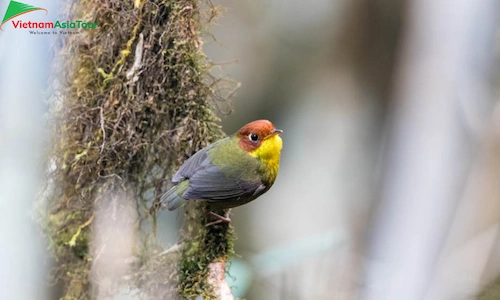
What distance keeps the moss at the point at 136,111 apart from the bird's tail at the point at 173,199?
0.11m

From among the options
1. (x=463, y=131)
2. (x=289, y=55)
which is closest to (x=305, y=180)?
(x=289, y=55)

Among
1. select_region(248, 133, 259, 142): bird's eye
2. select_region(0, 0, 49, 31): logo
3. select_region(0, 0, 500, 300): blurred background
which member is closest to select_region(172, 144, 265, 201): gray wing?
select_region(248, 133, 259, 142): bird's eye

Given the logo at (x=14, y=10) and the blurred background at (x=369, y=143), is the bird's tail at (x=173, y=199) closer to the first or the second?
the blurred background at (x=369, y=143)

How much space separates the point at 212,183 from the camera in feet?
3.62

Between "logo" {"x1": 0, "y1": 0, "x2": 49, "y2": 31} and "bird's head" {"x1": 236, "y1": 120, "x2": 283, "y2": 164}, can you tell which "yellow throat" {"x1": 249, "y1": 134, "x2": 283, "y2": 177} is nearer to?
"bird's head" {"x1": 236, "y1": 120, "x2": 283, "y2": 164}

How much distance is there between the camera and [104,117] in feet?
3.97

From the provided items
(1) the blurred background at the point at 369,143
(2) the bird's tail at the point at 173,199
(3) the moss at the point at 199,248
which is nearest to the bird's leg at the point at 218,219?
(3) the moss at the point at 199,248

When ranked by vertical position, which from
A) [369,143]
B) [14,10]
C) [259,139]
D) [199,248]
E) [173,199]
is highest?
[14,10]

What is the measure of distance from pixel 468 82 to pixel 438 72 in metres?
0.13

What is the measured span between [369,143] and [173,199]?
104 cm

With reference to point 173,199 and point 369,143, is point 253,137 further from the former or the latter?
point 369,143

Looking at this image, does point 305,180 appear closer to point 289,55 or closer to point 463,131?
point 289,55

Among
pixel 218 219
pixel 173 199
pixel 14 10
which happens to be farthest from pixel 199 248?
pixel 14 10

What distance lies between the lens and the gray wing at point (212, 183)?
109 cm
